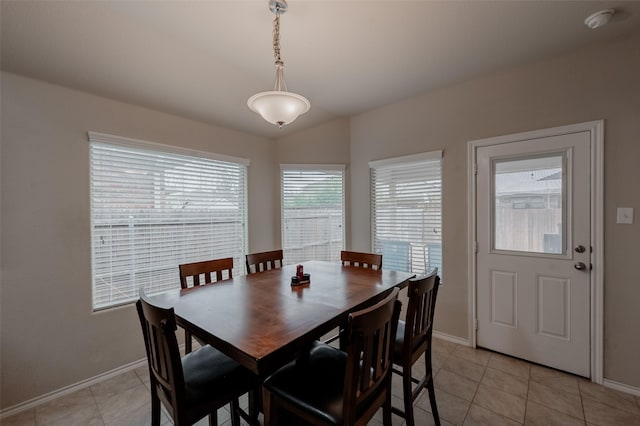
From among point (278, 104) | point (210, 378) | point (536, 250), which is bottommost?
point (210, 378)

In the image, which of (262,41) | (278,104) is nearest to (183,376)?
(278,104)

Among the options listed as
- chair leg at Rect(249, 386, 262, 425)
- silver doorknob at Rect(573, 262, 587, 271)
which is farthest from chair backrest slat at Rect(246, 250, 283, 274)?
silver doorknob at Rect(573, 262, 587, 271)

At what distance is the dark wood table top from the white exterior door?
112 cm

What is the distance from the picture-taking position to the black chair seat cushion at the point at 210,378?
1269 mm

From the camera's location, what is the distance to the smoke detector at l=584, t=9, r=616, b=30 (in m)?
1.73

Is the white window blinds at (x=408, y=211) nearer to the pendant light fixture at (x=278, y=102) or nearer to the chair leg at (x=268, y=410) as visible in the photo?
the pendant light fixture at (x=278, y=102)

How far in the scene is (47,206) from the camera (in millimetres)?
2045

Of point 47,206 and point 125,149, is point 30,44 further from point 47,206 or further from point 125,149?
point 47,206

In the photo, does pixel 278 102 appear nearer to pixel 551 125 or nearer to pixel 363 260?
pixel 363 260

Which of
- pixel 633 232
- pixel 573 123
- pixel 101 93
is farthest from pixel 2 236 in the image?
pixel 633 232

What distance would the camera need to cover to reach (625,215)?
2.03 meters

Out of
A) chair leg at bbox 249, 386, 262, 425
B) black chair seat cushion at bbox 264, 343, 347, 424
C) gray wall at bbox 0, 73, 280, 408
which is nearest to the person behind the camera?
black chair seat cushion at bbox 264, 343, 347, 424

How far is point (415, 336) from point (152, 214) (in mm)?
2554

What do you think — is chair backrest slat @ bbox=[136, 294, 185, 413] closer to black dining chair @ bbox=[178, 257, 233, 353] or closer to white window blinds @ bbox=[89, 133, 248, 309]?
black dining chair @ bbox=[178, 257, 233, 353]
